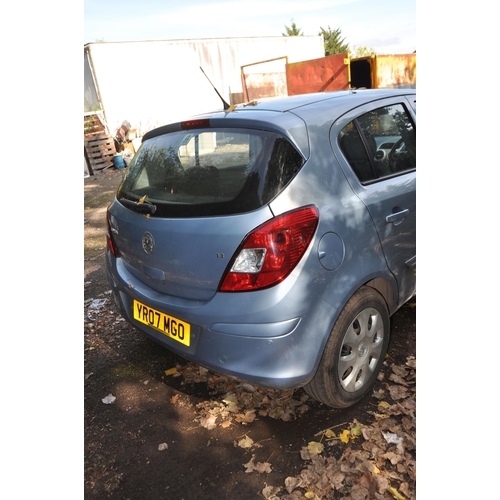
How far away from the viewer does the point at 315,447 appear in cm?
242

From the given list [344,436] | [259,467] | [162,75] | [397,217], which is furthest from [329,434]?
[162,75]

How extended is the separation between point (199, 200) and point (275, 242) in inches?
20.7

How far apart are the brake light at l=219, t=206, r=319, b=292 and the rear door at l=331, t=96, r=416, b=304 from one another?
0.54m

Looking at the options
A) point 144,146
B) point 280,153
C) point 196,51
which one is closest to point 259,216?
point 280,153

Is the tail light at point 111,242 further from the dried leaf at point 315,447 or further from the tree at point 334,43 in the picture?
the tree at point 334,43

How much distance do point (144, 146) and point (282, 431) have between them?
205 centimetres

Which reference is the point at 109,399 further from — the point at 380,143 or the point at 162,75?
the point at 162,75

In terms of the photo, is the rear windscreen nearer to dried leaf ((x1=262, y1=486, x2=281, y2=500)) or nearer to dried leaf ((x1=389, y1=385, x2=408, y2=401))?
dried leaf ((x1=262, y1=486, x2=281, y2=500))

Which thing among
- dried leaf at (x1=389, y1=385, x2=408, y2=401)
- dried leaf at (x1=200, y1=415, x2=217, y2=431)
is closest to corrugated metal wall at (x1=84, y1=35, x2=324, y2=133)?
dried leaf at (x1=200, y1=415, x2=217, y2=431)

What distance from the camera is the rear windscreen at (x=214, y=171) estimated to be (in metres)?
2.23

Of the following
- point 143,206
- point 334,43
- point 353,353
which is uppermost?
point 334,43

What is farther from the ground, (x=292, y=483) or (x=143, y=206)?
(x=143, y=206)

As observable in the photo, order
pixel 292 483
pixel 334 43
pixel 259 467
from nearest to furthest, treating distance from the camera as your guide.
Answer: pixel 292 483 < pixel 259 467 < pixel 334 43

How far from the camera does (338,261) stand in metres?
2.29
